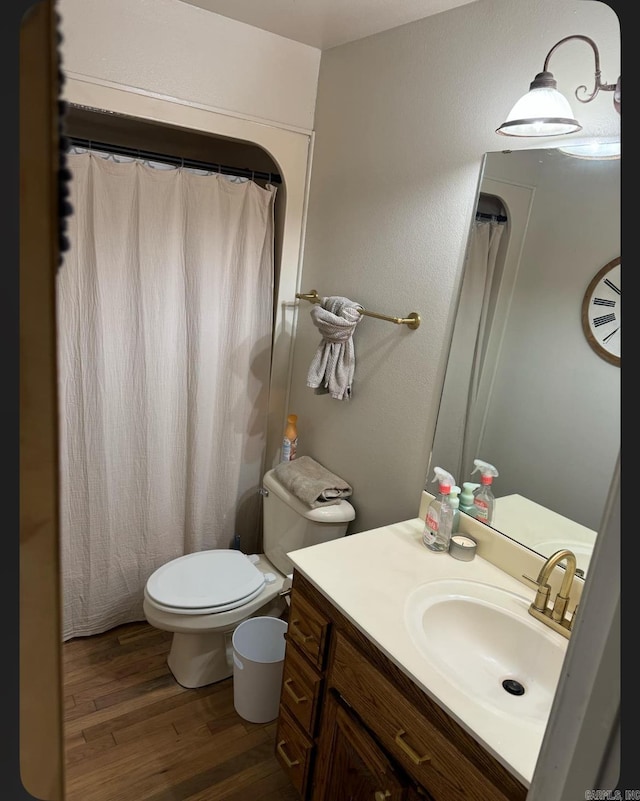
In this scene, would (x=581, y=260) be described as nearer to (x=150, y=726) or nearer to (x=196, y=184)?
(x=196, y=184)

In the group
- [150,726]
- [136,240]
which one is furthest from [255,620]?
[136,240]

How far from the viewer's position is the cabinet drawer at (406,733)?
3.34ft

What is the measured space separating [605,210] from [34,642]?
1359mm

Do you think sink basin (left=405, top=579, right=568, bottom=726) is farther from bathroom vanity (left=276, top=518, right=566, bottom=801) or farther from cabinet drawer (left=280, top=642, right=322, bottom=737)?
cabinet drawer (left=280, top=642, right=322, bottom=737)

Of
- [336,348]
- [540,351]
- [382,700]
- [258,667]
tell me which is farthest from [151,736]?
[540,351]

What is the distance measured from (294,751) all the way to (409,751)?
1.94ft

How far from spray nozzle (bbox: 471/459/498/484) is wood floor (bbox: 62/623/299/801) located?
117 centimetres

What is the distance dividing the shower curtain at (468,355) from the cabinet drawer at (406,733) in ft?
2.08

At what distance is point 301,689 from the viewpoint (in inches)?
59.8

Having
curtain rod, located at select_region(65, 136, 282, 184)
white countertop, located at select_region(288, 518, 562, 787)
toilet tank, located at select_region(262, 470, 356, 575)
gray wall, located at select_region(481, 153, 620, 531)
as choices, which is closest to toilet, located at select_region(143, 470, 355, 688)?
toilet tank, located at select_region(262, 470, 356, 575)

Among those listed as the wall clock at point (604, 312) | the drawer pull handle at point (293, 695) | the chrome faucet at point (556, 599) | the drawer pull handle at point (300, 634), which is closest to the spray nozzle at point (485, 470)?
the chrome faucet at point (556, 599)

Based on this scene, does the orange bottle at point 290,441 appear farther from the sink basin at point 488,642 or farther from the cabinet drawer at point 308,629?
the sink basin at point 488,642

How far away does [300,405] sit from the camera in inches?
91.4

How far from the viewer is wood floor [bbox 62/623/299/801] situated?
168 centimetres
